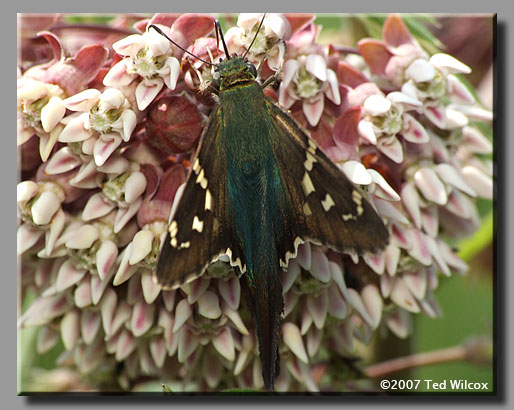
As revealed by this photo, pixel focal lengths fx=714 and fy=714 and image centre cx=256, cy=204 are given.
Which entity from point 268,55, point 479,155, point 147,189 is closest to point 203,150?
point 147,189

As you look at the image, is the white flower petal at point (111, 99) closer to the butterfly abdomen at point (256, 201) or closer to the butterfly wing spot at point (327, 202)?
the butterfly abdomen at point (256, 201)

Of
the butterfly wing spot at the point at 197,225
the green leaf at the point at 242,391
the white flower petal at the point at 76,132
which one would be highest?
the white flower petal at the point at 76,132

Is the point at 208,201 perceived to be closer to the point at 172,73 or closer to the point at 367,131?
the point at 172,73

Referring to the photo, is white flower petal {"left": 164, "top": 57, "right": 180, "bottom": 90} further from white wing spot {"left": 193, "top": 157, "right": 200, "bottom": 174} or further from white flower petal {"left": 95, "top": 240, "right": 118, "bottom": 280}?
white flower petal {"left": 95, "top": 240, "right": 118, "bottom": 280}

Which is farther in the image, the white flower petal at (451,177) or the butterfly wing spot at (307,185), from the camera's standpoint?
the white flower petal at (451,177)

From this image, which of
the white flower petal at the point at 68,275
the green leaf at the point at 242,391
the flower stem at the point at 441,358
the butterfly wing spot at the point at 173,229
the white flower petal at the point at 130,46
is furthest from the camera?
the flower stem at the point at 441,358

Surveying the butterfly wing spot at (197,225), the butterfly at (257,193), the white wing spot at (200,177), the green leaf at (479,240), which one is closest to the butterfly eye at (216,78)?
the butterfly at (257,193)

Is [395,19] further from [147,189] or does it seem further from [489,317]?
[489,317]
